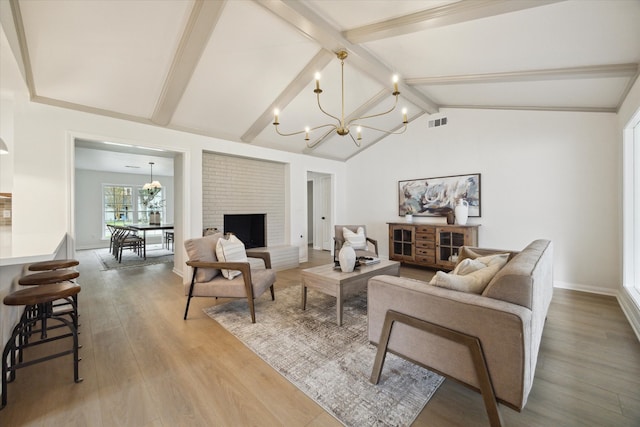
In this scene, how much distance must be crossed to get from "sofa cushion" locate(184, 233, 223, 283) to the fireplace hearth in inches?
91.8

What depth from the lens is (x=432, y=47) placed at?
9.52ft

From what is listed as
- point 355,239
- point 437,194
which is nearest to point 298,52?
point 355,239

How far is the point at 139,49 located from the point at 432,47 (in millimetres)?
3051

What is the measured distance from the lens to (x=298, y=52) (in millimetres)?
3053

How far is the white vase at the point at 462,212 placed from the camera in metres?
4.52

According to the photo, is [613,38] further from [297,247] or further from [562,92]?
[297,247]

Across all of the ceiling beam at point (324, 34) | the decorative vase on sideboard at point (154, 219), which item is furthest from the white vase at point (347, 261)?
the decorative vase on sideboard at point (154, 219)

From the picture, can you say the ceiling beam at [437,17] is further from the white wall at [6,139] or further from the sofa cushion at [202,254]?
the white wall at [6,139]

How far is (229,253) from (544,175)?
181 inches

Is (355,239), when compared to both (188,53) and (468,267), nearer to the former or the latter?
(468,267)

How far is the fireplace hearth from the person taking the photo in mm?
5324

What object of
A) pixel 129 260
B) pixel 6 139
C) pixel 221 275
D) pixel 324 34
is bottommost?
pixel 129 260

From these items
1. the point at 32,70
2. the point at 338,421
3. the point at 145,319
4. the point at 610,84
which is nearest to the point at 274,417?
the point at 338,421

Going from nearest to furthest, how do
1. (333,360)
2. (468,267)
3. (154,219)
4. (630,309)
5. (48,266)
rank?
A: (468,267) < (333,360) < (48,266) < (630,309) < (154,219)
